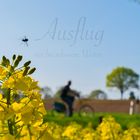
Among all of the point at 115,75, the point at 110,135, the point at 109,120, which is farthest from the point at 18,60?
the point at 115,75

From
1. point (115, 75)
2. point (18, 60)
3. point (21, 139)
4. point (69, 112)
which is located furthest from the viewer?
point (115, 75)

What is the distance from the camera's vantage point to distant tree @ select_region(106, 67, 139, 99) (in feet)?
197

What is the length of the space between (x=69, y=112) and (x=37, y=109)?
15.7m

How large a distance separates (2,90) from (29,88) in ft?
0.35

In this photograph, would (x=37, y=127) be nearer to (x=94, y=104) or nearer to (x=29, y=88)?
(x=29, y=88)

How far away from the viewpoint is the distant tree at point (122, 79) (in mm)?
60156

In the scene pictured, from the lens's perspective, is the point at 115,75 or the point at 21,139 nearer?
the point at 21,139

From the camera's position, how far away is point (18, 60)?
7.64 ft

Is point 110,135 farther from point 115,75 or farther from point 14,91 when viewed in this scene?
point 115,75

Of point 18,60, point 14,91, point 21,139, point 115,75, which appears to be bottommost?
point 21,139

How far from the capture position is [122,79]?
61312mm

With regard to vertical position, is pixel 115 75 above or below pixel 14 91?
above

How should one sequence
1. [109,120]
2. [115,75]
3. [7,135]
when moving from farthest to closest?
[115,75] → [109,120] → [7,135]

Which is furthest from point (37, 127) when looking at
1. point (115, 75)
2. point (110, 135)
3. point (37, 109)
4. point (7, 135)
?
point (115, 75)
